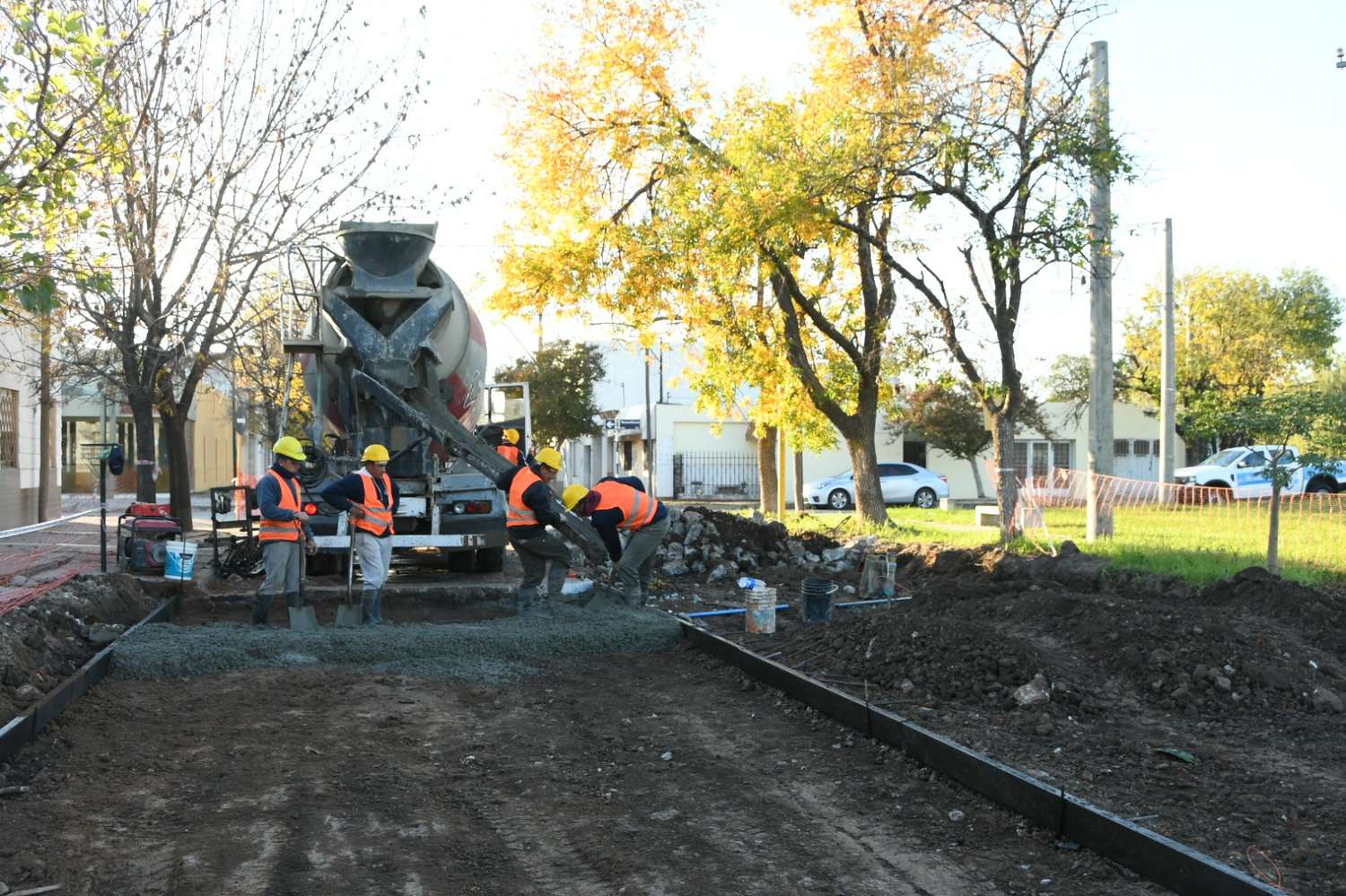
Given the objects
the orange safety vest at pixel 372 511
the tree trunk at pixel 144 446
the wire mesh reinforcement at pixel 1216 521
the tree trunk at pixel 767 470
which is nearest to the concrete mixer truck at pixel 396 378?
the orange safety vest at pixel 372 511

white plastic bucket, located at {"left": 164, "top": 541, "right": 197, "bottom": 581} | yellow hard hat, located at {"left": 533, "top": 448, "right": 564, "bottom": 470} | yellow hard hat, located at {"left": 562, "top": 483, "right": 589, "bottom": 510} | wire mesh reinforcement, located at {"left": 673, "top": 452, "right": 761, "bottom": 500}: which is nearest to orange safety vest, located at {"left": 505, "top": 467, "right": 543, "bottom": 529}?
yellow hard hat, located at {"left": 562, "top": 483, "right": 589, "bottom": 510}

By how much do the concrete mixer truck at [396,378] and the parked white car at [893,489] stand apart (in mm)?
23376

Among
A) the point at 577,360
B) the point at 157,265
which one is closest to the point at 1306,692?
the point at 157,265

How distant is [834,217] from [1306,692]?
10154mm

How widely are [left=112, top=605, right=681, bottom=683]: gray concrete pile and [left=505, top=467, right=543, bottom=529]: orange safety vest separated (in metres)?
0.94

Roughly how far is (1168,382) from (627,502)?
17.8 metres

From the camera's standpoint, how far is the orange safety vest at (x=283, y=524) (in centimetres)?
1074

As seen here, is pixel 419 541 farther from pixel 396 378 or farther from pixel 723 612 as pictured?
pixel 723 612

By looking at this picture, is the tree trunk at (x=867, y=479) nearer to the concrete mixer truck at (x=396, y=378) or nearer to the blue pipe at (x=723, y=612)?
the blue pipe at (x=723, y=612)

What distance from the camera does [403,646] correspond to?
972cm

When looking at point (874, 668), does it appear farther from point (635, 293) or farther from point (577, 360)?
point (577, 360)

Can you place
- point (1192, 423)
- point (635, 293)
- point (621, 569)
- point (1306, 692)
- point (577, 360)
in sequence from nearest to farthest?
point (1306, 692) → point (621, 569) → point (1192, 423) → point (635, 293) → point (577, 360)

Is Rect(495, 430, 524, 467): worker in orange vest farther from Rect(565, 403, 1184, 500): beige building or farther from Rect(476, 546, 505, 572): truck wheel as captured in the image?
Rect(565, 403, 1184, 500): beige building

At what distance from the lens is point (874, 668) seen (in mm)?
8156
